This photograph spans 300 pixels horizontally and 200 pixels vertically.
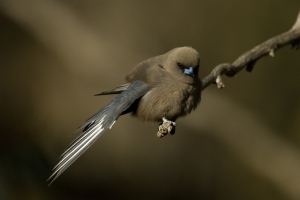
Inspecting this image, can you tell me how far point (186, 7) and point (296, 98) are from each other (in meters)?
1.69

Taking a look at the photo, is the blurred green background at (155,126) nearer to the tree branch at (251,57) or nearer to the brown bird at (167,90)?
the tree branch at (251,57)

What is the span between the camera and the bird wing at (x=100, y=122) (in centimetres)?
229

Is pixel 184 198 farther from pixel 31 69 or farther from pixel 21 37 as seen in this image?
pixel 21 37

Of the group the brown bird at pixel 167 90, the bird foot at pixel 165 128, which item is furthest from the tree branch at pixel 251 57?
the bird foot at pixel 165 128

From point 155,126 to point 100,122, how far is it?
2587 mm

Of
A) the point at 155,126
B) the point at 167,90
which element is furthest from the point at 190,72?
the point at 155,126

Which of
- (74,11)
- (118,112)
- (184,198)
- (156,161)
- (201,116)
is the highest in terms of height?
(74,11)

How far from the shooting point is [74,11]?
5012 millimetres

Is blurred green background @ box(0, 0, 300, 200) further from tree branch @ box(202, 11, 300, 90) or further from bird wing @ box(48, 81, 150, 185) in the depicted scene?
bird wing @ box(48, 81, 150, 185)

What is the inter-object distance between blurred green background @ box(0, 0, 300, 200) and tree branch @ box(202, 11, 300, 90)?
71.7 inches

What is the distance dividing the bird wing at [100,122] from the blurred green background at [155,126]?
89.8 inches

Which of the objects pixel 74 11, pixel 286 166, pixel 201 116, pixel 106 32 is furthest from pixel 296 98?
pixel 74 11

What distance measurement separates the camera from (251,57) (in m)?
3.01

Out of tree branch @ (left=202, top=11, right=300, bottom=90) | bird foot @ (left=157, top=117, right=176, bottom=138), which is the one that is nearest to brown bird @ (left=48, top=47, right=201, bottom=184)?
bird foot @ (left=157, top=117, right=176, bottom=138)
